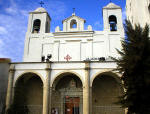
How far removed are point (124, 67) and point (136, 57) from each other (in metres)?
0.97

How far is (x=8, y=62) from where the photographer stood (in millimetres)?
17156

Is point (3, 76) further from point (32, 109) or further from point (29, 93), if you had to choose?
point (32, 109)

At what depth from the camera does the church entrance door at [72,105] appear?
16569mm

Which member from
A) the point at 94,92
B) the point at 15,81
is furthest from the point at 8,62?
the point at 94,92

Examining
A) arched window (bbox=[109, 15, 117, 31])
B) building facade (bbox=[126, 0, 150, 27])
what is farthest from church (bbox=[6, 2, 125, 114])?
building facade (bbox=[126, 0, 150, 27])

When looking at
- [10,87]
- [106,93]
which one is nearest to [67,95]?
[106,93]

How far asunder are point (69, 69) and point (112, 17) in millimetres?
9137

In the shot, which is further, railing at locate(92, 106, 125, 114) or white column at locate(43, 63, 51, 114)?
railing at locate(92, 106, 125, 114)

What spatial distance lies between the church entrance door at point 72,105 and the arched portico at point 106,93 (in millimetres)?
1557

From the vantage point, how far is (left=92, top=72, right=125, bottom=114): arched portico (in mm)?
16359

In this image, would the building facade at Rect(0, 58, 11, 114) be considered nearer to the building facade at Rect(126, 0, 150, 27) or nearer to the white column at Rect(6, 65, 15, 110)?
the white column at Rect(6, 65, 15, 110)

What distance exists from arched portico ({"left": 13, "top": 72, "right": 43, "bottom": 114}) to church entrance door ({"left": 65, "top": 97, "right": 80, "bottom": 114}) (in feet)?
8.21

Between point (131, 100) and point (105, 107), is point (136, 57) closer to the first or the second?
point (131, 100)

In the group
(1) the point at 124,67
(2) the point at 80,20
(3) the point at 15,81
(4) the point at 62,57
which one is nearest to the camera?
(1) the point at 124,67
